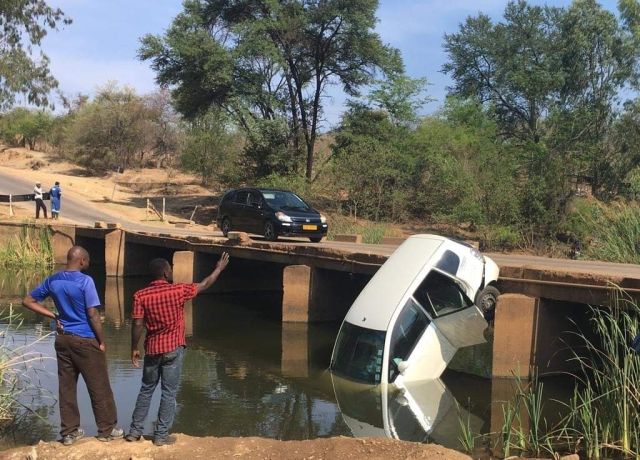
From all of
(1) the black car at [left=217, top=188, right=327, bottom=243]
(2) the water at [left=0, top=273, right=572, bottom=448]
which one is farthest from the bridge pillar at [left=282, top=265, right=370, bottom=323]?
(1) the black car at [left=217, top=188, right=327, bottom=243]

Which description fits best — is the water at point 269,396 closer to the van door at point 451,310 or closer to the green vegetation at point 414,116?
the van door at point 451,310

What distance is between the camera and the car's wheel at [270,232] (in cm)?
1933

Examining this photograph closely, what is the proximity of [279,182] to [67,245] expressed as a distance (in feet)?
37.6

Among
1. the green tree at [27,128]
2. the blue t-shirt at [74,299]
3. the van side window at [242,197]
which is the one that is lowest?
the blue t-shirt at [74,299]

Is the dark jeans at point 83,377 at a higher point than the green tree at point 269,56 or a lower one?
lower

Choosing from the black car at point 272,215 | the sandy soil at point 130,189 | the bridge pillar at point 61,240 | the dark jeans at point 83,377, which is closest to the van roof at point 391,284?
the dark jeans at point 83,377

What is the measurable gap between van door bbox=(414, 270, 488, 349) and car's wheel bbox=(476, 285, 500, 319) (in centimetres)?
32

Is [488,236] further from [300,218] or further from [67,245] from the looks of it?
[67,245]

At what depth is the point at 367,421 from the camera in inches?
354

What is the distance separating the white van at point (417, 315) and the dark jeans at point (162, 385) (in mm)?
4156

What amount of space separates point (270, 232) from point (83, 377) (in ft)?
43.2

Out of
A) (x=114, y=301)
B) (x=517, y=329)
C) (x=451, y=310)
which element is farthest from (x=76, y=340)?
(x=114, y=301)

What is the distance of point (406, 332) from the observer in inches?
390

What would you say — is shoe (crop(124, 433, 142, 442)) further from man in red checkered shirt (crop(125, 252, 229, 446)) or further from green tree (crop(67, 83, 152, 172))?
green tree (crop(67, 83, 152, 172))
